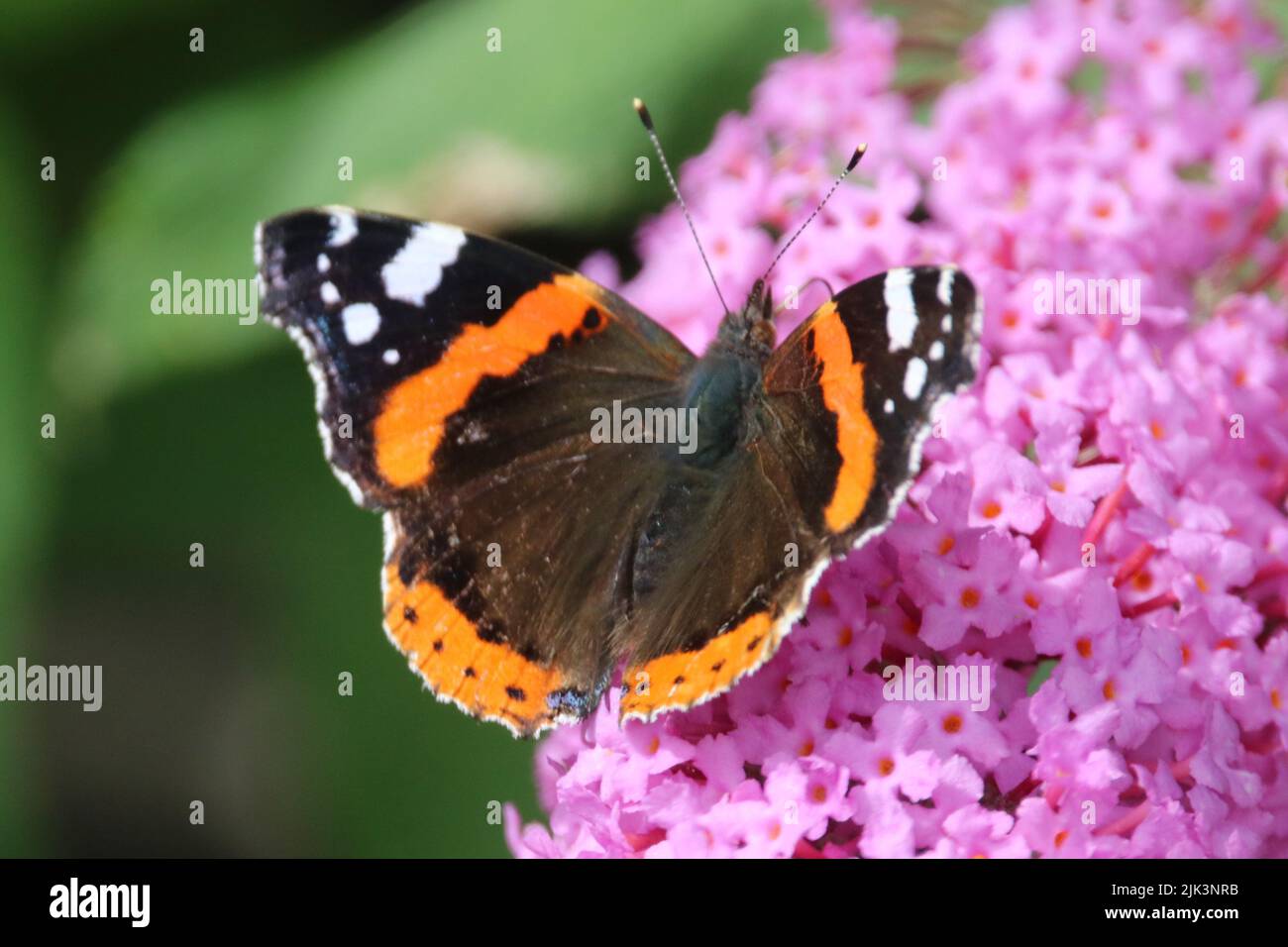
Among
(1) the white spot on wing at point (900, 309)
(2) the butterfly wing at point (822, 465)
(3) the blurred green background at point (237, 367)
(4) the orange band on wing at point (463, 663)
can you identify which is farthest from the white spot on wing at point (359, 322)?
(3) the blurred green background at point (237, 367)

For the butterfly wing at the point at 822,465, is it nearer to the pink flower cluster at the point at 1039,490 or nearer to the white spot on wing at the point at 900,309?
the white spot on wing at the point at 900,309

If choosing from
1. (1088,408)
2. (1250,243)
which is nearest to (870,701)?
(1088,408)

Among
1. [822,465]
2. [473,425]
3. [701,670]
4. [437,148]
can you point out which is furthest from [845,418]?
[437,148]

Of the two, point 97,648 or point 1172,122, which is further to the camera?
point 97,648

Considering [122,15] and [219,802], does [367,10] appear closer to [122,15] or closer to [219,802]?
[122,15]

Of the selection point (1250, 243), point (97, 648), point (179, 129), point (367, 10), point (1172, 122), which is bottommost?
point (97, 648)
